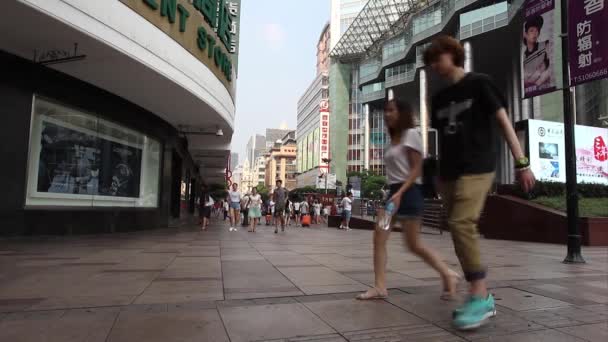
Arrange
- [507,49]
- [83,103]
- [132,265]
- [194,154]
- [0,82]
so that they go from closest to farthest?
[132,265]
[0,82]
[83,103]
[194,154]
[507,49]

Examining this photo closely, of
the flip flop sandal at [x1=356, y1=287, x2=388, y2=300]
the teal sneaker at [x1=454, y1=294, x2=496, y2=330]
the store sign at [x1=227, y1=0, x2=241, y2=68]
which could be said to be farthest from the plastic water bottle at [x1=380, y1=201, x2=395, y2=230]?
the store sign at [x1=227, y1=0, x2=241, y2=68]

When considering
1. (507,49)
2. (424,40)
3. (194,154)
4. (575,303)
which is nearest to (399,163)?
(575,303)

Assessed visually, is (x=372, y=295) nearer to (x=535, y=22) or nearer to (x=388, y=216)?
(x=388, y=216)

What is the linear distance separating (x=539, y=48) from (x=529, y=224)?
646 cm

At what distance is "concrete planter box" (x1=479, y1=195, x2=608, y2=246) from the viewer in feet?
34.0

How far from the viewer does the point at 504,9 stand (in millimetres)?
38438

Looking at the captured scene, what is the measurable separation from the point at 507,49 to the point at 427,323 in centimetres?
4774

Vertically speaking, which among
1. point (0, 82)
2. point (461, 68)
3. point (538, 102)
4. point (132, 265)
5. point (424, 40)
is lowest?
point (132, 265)

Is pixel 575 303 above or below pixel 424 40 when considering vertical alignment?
below

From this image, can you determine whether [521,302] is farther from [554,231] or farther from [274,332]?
[554,231]

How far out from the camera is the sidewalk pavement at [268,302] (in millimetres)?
2629

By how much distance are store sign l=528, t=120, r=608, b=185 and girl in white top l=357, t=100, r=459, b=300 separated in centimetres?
1424

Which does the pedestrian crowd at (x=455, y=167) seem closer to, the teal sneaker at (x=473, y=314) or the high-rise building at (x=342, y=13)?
the teal sneaker at (x=473, y=314)

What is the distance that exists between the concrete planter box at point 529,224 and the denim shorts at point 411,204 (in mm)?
9509
